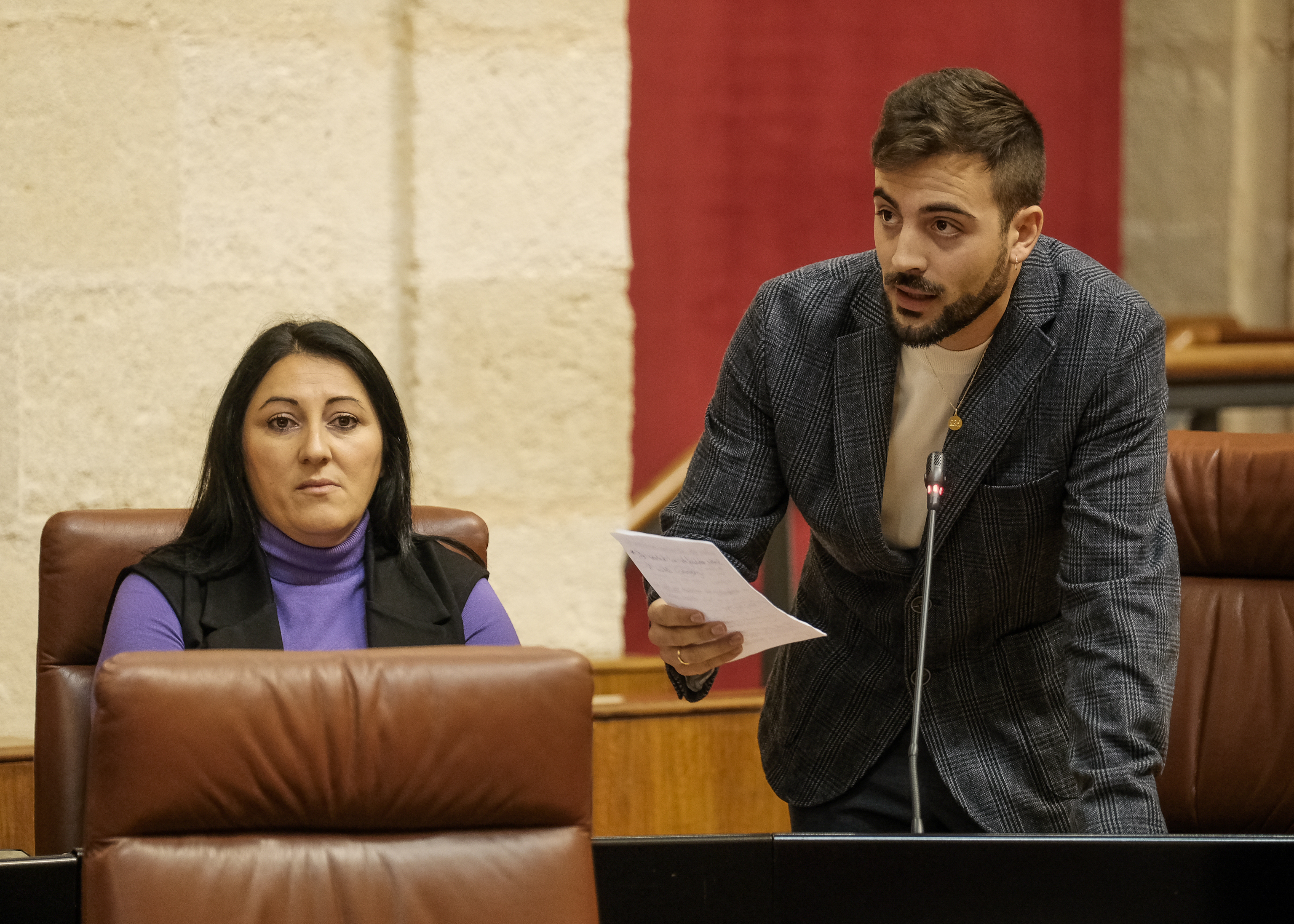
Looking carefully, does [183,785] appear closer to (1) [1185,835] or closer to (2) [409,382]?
(1) [1185,835]

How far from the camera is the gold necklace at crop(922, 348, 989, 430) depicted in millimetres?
1568

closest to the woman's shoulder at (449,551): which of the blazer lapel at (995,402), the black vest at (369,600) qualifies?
the black vest at (369,600)

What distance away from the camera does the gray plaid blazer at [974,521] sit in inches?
58.4

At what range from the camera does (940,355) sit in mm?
1620

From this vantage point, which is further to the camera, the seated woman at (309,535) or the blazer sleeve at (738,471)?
the seated woman at (309,535)

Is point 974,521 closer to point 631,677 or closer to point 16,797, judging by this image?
point 631,677

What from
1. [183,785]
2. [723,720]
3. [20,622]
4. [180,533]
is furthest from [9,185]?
[183,785]

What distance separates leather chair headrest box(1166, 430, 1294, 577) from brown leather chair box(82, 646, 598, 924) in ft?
3.97

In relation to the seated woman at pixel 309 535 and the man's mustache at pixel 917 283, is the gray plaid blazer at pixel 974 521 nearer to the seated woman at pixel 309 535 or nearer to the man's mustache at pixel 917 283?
the man's mustache at pixel 917 283

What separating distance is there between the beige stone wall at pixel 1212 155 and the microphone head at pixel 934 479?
10.7ft

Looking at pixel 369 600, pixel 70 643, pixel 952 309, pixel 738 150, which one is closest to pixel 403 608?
pixel 369 600

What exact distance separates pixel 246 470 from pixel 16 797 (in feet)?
2.31

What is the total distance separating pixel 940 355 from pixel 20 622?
178cm

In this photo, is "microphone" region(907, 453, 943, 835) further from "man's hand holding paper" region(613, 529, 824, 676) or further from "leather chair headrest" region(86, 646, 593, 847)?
"leather chair headrest" region(86, 646, 593, 847)
